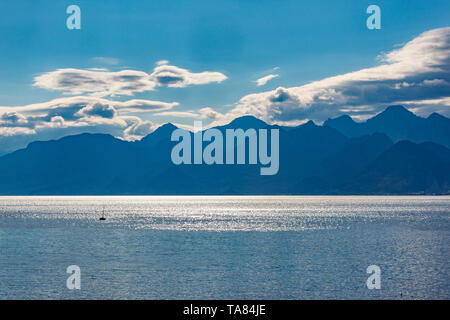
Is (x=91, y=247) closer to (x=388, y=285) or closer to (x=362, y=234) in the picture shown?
(x=388, y=285)

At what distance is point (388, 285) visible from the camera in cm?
6512

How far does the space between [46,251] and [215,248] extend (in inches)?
1412

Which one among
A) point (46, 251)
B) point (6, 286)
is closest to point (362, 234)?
point (46, 251)
